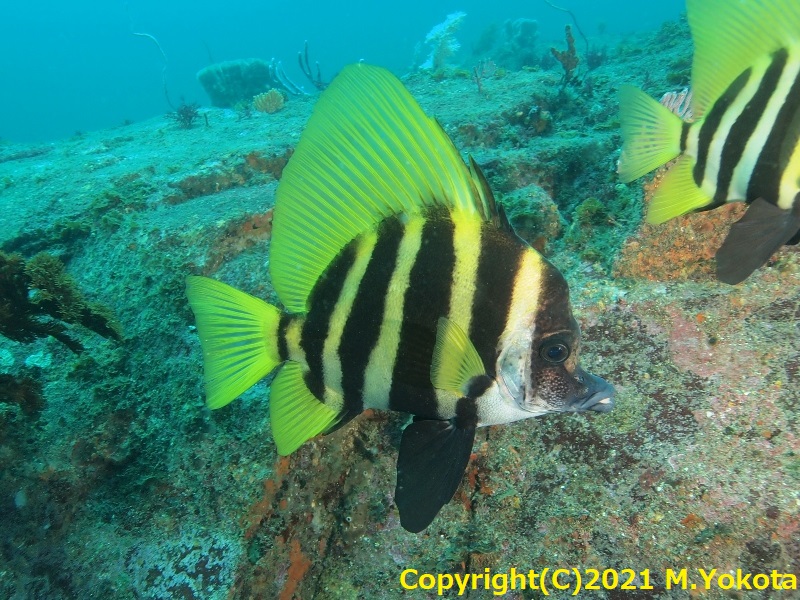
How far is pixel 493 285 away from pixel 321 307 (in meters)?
0.58

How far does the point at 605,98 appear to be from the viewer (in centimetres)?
786

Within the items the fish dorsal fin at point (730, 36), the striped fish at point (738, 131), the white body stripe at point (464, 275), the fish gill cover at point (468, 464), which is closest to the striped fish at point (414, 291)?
the white body stripe at point (464, 275)

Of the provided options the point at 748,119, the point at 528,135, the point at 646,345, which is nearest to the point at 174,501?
the point at 646,345

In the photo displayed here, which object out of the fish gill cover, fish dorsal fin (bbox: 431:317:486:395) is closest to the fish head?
fish dorsal fin (bbox: 431:317:486:395)

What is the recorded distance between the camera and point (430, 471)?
1517mm

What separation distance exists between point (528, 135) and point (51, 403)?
19.8ft

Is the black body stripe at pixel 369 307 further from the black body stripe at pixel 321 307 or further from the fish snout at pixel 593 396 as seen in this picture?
the fish snout at pixel 593 396

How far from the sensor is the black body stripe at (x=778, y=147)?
5.75ft

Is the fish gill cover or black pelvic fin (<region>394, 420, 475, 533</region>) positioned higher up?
black pelvic fin (<region>394, 420, 475, 533</region>)

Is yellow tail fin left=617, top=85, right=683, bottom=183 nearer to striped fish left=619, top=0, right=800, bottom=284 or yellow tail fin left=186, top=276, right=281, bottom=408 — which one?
striped fish left=619, top=0, right=800, bottom=284

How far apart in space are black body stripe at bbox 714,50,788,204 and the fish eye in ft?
4.06

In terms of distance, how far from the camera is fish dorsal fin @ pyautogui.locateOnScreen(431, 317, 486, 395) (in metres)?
1.35

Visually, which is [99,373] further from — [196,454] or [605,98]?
[605,98]

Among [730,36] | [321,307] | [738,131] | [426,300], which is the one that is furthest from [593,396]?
[730,36]
